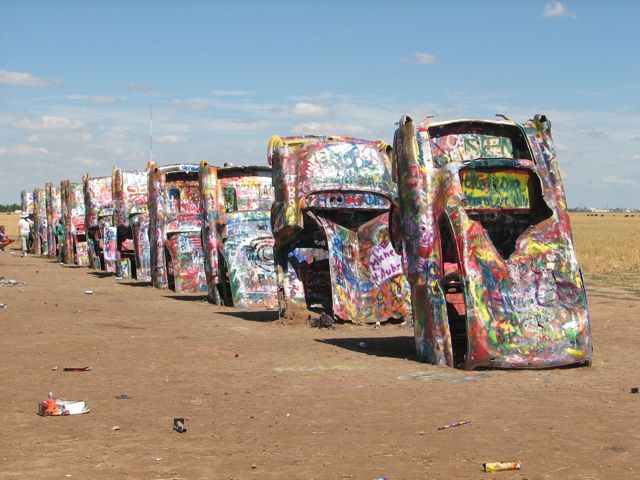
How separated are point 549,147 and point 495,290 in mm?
1888

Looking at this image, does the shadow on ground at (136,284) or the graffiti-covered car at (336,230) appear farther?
the shadow on ground at (136,284)

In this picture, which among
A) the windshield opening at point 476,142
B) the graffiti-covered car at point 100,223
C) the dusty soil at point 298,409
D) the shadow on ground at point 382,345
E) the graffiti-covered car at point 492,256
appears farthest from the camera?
the graffiti-covered car at point 100,223

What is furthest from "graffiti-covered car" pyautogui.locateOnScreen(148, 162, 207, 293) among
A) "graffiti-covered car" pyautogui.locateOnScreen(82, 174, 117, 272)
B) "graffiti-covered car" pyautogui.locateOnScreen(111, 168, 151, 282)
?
"graffiti-covered car" pyautogui.locateOnScreen(82, 174, 117, 272)

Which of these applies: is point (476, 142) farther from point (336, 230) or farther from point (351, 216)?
point (351, 216)

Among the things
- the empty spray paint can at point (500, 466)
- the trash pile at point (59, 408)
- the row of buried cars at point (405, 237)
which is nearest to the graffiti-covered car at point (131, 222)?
the row of buried cars at point (405, 237)

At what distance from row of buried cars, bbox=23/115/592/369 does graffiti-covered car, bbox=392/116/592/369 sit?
14 millimetres

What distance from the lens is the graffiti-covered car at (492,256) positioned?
32.1ft

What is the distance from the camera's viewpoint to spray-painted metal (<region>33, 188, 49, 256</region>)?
43062mm

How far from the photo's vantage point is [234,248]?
17188mm

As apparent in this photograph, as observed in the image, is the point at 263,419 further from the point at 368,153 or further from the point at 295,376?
the point at 368,153

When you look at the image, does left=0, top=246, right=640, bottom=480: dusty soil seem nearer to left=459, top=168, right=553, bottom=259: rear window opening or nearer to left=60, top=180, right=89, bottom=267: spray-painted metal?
left=459, top=168, right=553, bottom=259: rear window opening

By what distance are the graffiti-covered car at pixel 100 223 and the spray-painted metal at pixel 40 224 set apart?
1118 centimetres

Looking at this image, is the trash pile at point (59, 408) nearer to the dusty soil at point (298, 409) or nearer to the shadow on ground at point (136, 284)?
the dusty soil at point (298, 409)

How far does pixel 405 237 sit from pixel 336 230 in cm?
382
